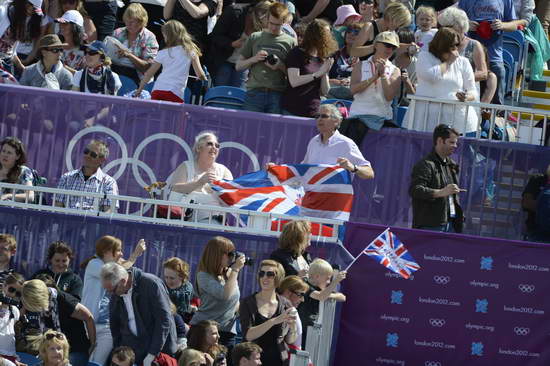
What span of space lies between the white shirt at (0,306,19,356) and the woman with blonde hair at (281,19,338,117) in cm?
484

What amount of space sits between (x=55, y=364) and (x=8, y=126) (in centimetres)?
555

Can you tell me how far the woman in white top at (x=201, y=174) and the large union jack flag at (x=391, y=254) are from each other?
1891mm

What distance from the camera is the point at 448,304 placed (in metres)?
13.7

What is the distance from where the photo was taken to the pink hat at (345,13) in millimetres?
18438

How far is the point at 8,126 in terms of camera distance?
16.5 meters

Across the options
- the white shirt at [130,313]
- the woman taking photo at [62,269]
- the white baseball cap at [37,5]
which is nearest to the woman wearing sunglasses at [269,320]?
the white shirt at [130,313]

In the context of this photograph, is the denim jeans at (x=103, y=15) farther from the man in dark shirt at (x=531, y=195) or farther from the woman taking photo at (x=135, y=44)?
the man in dark shirt at (x=531, y=195)

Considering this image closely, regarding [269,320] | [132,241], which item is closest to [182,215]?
[132,241]

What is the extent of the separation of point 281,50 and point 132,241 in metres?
3.57

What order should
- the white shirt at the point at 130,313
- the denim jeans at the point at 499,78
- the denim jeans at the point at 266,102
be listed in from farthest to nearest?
the denim jeans at the point at 499,78, the denim jeans at the point at 266,102, the white shirt at the point at 130,313

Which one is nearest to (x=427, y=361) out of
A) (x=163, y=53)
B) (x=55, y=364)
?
(x=55, y=364)

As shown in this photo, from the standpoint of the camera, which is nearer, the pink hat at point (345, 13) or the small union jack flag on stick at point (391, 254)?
the small union jack flag on stick at point (391, 254)

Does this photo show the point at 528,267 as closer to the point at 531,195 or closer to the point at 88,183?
the point at 531,195

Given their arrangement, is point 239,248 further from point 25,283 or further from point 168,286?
point 25,283
